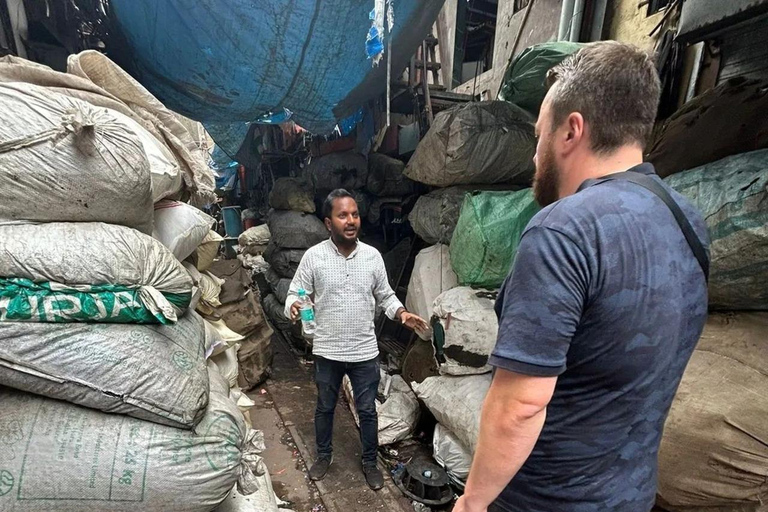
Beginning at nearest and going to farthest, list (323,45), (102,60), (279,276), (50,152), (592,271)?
(592,271)
(50,152)
(102,60)
(323,45)
(279,276)

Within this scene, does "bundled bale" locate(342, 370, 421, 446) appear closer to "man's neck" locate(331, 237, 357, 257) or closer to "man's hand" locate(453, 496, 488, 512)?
"man's neck" locate(331, 237, 357, 257)

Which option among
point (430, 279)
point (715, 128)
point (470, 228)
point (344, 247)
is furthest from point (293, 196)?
point (715, 128)

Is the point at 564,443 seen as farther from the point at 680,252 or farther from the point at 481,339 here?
the point at 481,339

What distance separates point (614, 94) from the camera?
79 cm

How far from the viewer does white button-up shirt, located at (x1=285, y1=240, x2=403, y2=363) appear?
236 cm

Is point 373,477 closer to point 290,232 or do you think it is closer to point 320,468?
point 320,468

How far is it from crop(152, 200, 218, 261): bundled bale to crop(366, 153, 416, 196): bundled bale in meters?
2.63

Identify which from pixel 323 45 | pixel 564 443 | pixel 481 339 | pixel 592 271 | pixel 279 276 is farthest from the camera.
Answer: pixel 279 276

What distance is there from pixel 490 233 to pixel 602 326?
5.61 feet

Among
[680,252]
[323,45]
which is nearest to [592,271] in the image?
[680,252]

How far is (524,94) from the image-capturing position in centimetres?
265

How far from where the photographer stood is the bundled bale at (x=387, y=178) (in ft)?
14.0

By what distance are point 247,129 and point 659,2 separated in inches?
183

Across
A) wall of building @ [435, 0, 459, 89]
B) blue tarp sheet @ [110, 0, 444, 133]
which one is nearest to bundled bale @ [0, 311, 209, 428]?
blue tarp sheet @ [110, 0, 444, 133]
